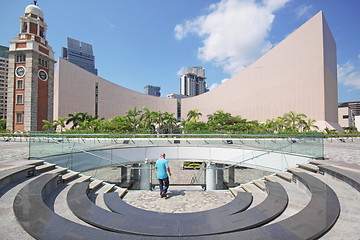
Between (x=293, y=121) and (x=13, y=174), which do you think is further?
(x=293, y=121)

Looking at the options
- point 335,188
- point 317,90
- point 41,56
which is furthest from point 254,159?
point 41,56

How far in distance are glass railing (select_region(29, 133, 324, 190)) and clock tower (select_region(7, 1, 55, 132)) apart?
48.9 ft

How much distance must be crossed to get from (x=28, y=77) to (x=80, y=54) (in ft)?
460

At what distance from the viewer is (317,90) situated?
21969 mm

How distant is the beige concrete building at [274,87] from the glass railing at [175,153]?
52.4ft

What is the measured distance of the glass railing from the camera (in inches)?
268

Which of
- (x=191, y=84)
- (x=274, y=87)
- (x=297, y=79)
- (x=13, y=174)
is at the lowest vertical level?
(x=13, y=174)

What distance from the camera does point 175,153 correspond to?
12828 mm

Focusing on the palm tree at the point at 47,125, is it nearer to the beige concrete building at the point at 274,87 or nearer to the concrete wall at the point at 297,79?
the beige concrete building at the point at 274,87

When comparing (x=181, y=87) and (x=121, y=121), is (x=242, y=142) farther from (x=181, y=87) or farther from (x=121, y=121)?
(x=181, y=87)

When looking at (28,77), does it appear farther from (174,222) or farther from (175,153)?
(174,222)

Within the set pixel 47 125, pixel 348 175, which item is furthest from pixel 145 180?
pixel 47 125

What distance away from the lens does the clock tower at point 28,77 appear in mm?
23016

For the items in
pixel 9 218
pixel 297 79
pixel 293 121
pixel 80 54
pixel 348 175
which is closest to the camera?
pixel 9 218
